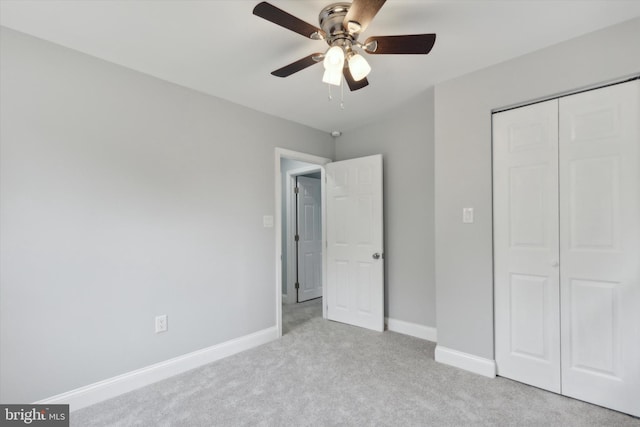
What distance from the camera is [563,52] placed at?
2.11 m

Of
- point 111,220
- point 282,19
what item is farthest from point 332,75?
point 111,220

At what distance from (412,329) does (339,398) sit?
1.45 m

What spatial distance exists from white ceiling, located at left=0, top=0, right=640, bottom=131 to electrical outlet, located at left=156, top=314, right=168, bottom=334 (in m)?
1.97

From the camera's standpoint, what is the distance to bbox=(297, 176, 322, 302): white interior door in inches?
190

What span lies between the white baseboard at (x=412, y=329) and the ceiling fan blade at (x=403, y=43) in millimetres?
2649

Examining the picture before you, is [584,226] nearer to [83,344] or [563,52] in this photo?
[563,52]

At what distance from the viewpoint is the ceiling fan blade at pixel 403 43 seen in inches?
62.4

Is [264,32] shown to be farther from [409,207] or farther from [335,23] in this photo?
[409,207]

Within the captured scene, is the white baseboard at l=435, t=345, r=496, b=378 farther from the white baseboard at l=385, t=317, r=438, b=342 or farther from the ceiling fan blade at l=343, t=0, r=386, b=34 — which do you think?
the ceiling fan blade at l=343, t=0, r=386, b=34

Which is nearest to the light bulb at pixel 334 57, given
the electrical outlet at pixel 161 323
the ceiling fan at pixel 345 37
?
the ceiling fan at pixel 345 37

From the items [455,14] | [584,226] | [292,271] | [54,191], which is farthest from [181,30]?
[292,271]

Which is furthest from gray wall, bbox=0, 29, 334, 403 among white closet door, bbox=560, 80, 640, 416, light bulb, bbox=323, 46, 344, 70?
white closet door, bbox=560, 80, 640, 416

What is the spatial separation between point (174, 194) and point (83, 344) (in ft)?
4.07

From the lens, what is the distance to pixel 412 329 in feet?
10.9
